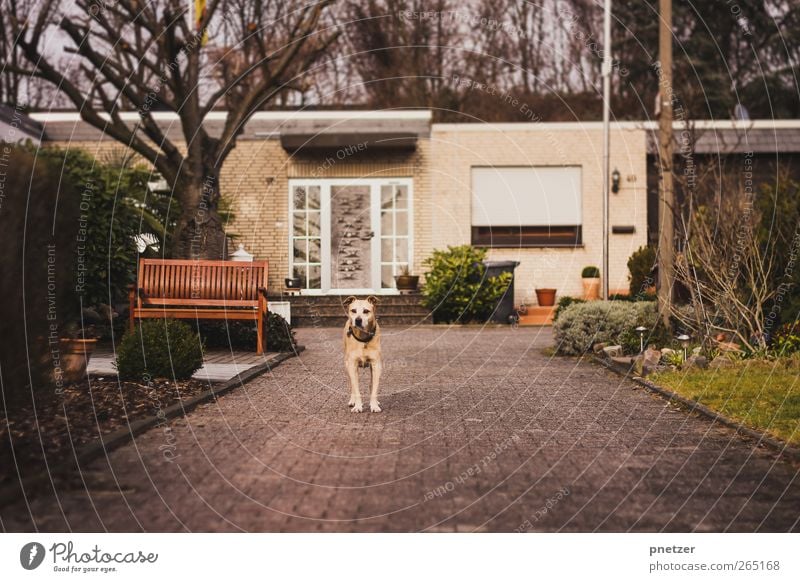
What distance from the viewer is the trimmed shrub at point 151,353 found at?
7.77 m

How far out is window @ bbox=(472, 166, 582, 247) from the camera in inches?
834

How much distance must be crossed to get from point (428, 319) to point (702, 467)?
13294mm

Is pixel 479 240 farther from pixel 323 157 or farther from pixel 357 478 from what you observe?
pixel 357 478

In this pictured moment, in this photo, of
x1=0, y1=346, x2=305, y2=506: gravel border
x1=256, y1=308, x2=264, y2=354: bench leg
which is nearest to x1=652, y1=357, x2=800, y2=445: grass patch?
x1=0, y1=346, x2=305, y2=506: gravel border

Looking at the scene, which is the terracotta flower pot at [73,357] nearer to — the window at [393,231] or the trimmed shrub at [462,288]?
the trimmed shrub at [462,288]

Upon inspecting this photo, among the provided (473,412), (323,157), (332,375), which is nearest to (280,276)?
(323,157)

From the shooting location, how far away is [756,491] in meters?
4.37

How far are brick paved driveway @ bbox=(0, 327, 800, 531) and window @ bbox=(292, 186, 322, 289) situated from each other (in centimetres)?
1261

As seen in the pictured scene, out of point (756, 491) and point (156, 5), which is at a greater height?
point (156, 5)

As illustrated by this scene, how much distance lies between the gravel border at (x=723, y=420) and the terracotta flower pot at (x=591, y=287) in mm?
10852

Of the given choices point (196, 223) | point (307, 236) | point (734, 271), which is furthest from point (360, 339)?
point (307, 236)

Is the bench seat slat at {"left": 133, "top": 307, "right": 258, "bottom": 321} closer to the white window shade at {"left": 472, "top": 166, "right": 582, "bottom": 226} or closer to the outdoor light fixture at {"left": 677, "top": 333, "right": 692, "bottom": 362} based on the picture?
the outdoor light fixture at {"left": 677, "top": 333, "right": 692, "bottom": 362}

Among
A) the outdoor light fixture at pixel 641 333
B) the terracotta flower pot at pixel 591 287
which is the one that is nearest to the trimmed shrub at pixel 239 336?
the outdoor light fixture at pixel 641 333

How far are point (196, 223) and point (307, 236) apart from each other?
8.03 m
